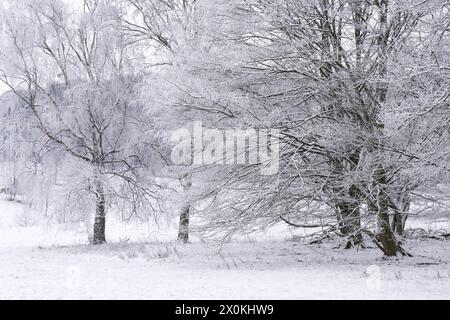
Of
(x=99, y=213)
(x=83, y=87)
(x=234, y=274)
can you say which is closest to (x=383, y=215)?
(x=234, y=274)

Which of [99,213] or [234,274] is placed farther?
[99,213]

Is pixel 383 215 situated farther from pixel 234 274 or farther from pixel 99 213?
pixel 99 213

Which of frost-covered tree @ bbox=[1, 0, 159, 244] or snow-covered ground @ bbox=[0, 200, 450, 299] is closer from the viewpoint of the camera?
snow-covered ground @ bbox=[0, 200, 450, 299]

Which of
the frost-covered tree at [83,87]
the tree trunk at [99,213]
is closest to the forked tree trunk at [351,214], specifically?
the frost-covered tree at [83,87]

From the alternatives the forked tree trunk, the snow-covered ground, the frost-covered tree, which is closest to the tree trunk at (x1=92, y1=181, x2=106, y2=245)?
the frost-covered tree

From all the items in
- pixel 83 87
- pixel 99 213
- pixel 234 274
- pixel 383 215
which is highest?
pixel 83 87

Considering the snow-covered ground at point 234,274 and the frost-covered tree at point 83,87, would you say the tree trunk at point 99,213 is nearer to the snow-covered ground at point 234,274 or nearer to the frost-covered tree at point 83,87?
the frost-covered tree at point 83,87

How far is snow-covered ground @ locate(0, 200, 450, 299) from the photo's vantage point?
700 centimetres

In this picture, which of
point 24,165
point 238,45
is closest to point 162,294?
point 238,45

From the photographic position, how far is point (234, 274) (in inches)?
362

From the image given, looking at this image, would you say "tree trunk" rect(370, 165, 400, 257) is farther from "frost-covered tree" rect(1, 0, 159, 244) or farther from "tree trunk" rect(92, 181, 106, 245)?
"tree trunk" rect(92, 181, 106, 245)

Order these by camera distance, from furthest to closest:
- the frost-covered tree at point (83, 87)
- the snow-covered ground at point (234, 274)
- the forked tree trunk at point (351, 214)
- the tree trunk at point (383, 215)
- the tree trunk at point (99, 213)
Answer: the frost-covered tree at point (83, 87)
the tree trunk at point (99, 213)
the forked tree trunk at point (351, 214)
the tree trunk at point (383, 215)
the snow-covered ground at point (234, 274)

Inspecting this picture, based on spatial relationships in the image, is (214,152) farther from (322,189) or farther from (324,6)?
(324,6)

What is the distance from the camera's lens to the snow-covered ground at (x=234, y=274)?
7.00 metres
